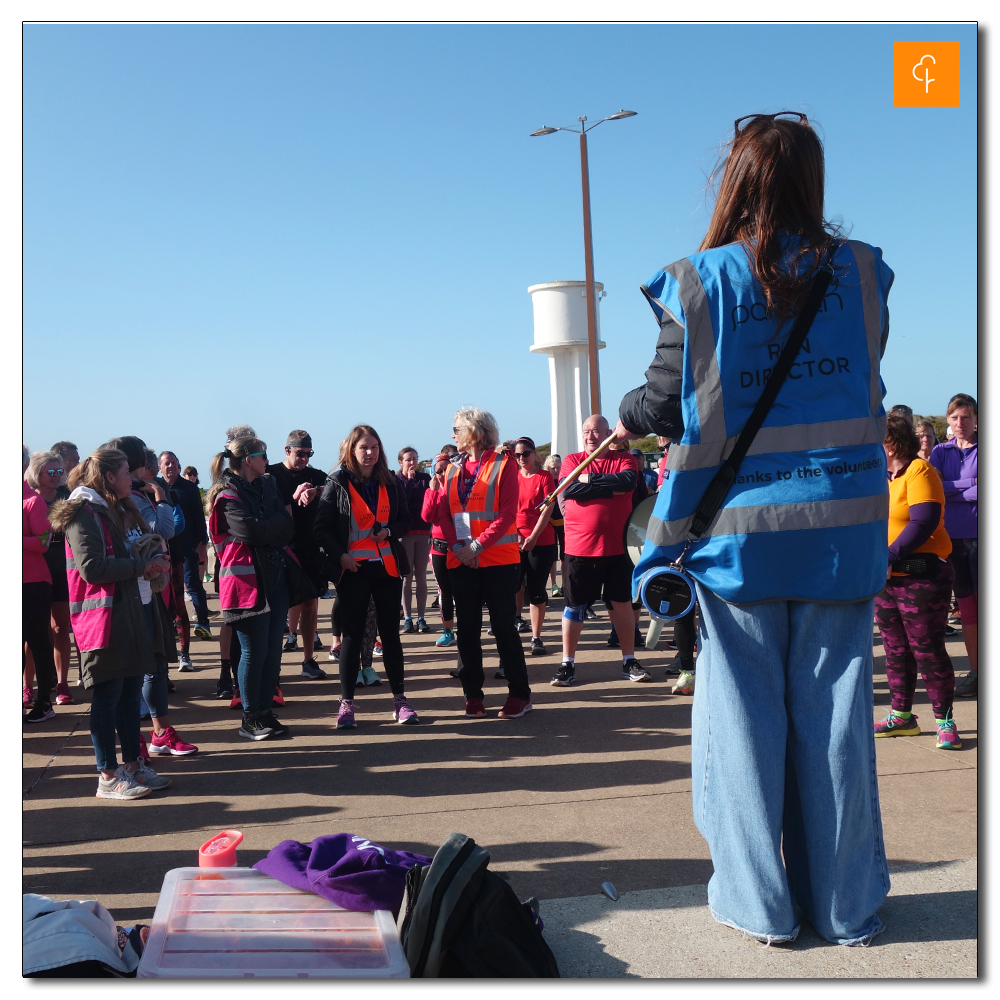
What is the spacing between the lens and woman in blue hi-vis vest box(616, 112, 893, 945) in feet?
8.16

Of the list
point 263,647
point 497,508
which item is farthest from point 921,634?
point 263,647

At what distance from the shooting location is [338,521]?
5.79 metres

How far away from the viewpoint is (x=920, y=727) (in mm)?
5164

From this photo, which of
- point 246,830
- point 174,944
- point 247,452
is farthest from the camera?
point 247,452

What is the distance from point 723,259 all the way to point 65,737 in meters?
5.28

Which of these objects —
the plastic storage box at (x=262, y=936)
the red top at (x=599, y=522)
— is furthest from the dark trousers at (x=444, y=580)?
the plastic storage box at (x=262, y=936)

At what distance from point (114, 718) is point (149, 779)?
0.38 m

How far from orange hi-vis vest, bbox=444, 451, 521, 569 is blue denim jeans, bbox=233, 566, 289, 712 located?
3.81ft

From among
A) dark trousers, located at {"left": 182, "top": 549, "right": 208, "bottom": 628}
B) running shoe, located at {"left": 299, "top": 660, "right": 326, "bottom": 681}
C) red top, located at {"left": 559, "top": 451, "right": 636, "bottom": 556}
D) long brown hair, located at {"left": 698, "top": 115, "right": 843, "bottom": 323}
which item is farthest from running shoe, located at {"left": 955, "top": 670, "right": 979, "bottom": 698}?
dark trousers, located at {"left": 182, "top": 549, "right": 208, "bottom": 628}

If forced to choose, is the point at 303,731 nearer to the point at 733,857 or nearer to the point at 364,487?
the point at 364,487

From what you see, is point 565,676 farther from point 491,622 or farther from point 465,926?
point 465,926

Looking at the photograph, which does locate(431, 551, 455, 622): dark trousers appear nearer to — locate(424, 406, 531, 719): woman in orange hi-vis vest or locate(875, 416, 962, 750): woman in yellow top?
locate(424, 406, 531, 719): woman in orange hi-vis vest

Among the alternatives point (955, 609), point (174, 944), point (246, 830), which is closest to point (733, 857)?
point (174, 944)
